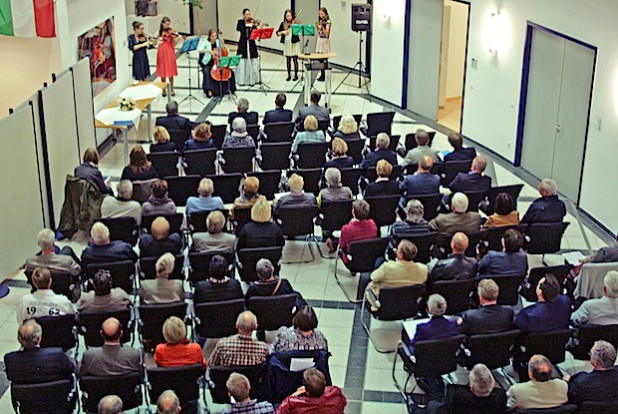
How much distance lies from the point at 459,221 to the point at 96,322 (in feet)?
14.1

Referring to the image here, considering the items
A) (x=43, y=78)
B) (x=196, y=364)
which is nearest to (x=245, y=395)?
(x=196, y=364)

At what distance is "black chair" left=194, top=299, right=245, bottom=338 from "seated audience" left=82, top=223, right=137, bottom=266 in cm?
133

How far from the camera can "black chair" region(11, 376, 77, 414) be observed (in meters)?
6.71

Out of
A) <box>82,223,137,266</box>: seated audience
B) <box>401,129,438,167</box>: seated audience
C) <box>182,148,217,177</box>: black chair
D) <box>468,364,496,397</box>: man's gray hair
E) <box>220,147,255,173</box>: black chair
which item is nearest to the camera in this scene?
<box>468,364,496,397</box>: man's gray hair

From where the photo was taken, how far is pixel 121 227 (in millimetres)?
9789

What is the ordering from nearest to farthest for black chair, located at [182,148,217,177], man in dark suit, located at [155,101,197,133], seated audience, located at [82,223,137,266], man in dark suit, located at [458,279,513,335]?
man in dark suit, located at [458,279,513,335] → seated audience, located at [82,223,137,266] → black chair, located at [182,148,217,177] → man in dark suit, located at [155,101,197,133]

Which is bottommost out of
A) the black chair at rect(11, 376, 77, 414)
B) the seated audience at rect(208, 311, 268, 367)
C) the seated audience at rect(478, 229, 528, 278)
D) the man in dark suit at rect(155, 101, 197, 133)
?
the black chair at rect(11, 376, 77, 414)

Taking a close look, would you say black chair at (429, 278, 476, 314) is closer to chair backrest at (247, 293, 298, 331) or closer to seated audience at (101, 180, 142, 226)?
→ chair backrest at (247, 293, 298, 331)

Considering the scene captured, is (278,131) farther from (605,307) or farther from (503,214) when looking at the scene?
(605,307)

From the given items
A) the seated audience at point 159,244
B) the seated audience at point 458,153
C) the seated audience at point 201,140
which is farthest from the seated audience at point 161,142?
the seated audience at point 458,153

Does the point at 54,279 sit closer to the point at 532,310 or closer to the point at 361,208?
the point at 361,208

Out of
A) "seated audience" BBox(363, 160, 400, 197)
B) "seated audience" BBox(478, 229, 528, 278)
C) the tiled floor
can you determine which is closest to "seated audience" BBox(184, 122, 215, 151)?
the tiled floor

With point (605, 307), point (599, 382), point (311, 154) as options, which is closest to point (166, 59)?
point (311, 154)

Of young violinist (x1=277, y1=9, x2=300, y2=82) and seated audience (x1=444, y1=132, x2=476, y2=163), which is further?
young violinist (x1=277, y1=9, x2=300, y2=82)
